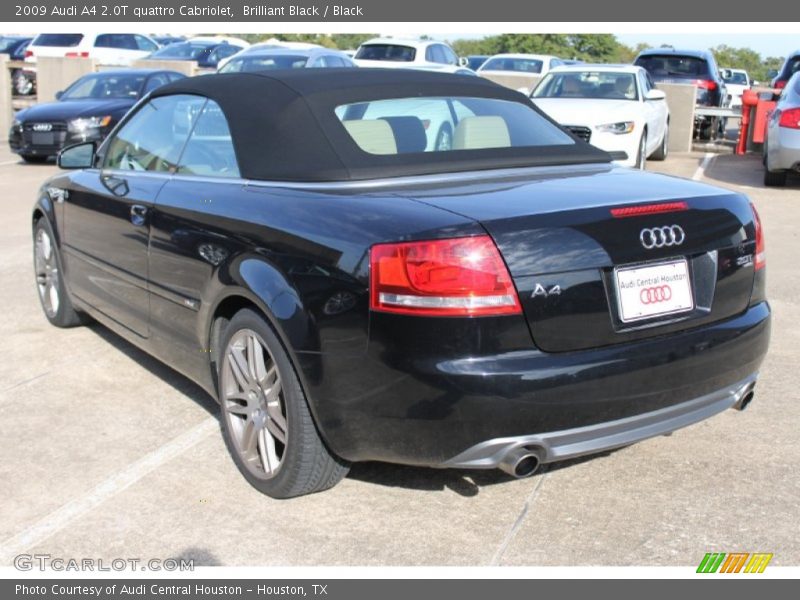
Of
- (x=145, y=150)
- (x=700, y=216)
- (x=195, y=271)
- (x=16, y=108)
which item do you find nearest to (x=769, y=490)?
(x=700, y=216)

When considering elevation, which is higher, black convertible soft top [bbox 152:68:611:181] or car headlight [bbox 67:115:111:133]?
black convertible soft top [bbox 152:68:611:181]

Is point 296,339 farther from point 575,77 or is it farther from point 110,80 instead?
point 110,80

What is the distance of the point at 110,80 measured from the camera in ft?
52.0

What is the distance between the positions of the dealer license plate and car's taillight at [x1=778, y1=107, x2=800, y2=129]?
9.19 m

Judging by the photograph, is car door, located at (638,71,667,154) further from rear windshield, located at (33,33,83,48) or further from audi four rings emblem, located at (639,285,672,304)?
rear windshield, located at (33,33,83,48)

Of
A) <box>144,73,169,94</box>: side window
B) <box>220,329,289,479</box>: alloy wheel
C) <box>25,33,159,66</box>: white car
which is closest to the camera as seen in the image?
<box>220,329,289,479</box>: alloy wheel

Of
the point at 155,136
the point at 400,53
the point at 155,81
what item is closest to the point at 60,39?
the point at 400,53

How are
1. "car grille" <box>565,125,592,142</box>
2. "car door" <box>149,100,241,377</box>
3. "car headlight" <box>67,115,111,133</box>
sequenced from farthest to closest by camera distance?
"car headlight" <box>67,115,111,133</box>
"car grille" <box>565,125,592,142</box>
"car door" <box>149,100,241,377</box>

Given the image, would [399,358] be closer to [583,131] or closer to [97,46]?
[583,131]

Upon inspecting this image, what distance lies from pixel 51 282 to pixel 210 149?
235 cm

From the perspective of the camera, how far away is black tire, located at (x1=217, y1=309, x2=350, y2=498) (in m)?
3.71

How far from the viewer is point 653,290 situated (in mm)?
3535

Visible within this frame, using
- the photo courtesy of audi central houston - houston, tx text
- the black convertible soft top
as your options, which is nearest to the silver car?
the photo courtesy of audi central houston - houston, tx text

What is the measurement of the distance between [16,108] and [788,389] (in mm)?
19134
